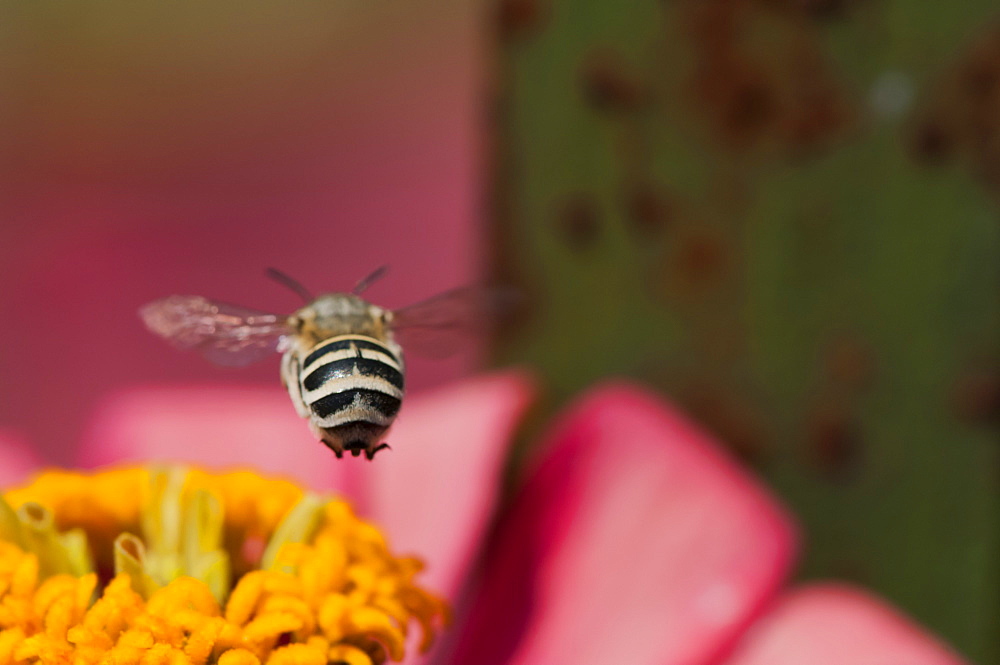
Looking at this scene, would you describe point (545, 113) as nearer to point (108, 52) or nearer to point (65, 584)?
point (65, 584)

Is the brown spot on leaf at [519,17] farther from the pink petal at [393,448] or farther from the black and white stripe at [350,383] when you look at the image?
the black and white stripe at [350,383]

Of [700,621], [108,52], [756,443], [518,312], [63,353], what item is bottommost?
[700,621]

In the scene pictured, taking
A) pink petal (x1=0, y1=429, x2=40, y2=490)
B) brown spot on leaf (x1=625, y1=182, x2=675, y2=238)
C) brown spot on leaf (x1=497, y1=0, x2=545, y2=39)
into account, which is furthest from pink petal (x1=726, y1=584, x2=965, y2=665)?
pink petal (x1=0, y1=429, x2=40, y2=490)

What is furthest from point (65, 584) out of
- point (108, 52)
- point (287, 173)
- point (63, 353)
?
point (108, 52)

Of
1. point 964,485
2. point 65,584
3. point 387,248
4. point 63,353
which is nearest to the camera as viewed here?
point 65,584

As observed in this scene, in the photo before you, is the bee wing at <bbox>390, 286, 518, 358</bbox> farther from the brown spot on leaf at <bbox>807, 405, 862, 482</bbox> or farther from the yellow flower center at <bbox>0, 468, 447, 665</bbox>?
the brown spot on leaf at <bbox>807, 405, 862, 482</bbox>

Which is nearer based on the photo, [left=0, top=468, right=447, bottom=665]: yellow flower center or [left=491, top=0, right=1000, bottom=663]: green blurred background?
[left=0, top=468, right=447, bottom=665]: yellow flower center
